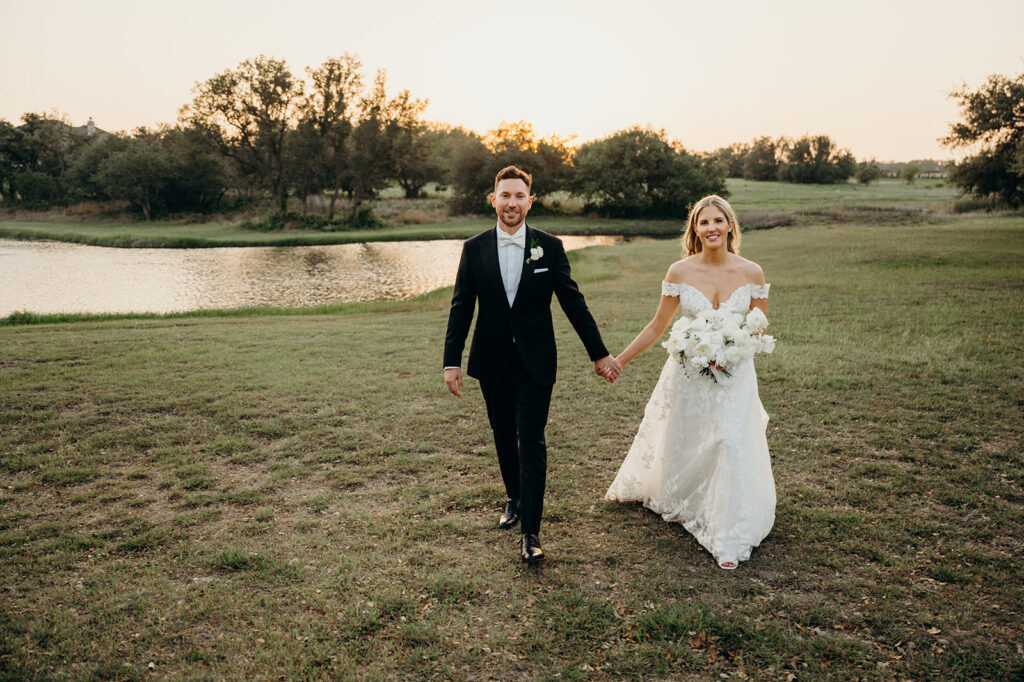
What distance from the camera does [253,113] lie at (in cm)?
5131

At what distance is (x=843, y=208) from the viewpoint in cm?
4769

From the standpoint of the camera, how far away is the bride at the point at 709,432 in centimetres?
452

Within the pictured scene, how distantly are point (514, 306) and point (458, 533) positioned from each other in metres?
2.07

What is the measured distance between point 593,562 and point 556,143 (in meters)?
70.0

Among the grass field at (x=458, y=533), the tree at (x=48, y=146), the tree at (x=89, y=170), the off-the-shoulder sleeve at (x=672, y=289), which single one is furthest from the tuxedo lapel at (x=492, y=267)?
the tree at (x=48, y=146)

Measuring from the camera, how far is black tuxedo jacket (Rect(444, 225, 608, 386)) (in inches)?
175

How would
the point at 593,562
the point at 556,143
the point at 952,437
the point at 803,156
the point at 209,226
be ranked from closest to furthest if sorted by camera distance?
1. the point at 593,562
2. the point at 952,437
3. the point at 209,226
4. the point at 556,143
5. the point at 803,156

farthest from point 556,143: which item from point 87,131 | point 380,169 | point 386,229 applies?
point 87,131

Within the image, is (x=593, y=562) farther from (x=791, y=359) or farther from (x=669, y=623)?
(x=791, y=359)

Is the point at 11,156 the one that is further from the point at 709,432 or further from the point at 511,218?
the point at 709,432

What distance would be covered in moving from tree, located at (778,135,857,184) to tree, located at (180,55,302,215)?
88367mm

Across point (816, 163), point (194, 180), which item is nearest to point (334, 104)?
point (194, 180)

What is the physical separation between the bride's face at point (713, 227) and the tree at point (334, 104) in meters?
51.7

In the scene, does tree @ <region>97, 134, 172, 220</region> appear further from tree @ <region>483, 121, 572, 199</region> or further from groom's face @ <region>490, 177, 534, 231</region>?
groom's face @ <region>490, 177, 534, 231</region>
